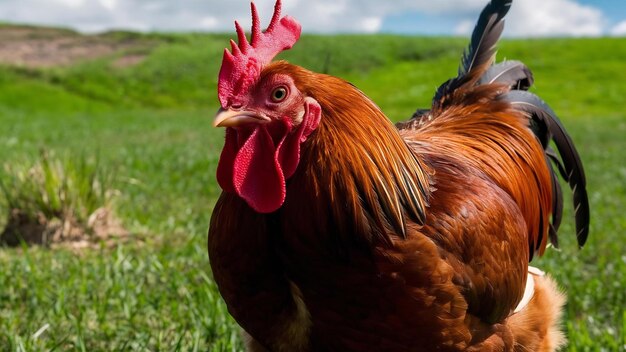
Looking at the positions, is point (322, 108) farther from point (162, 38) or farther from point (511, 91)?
point (162, 38)

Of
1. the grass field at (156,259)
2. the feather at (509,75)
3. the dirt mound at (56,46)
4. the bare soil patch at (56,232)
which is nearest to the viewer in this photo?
the grass field at (156,259)

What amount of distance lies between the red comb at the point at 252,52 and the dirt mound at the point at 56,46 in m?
38.1

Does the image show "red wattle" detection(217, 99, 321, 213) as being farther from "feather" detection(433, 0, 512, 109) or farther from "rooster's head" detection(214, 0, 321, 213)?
"feather" detection(433, 0, 512, 109)

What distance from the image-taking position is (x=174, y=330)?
3.77 metres

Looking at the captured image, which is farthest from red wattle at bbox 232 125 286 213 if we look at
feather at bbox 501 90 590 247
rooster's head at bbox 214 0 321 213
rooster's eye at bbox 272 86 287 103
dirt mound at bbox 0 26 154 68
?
dirt mound at bbox 0 26 154 68

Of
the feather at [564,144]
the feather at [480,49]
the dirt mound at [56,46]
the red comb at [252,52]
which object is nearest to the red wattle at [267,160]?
the red comb at [252,52]

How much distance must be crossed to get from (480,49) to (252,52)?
205 cm

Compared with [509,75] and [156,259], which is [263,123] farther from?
[156,259]

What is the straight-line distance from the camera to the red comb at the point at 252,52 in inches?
85.7

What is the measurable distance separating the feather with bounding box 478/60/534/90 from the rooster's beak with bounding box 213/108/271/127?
202 centimetres

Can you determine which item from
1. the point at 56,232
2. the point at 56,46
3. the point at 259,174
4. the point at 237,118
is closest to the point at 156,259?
the point at 56,232

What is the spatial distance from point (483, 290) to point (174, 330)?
1.97 meters

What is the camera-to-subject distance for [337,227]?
7.23 ft

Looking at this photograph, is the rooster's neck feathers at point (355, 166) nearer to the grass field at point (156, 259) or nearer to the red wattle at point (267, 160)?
the red wattle at point (267, 160)
